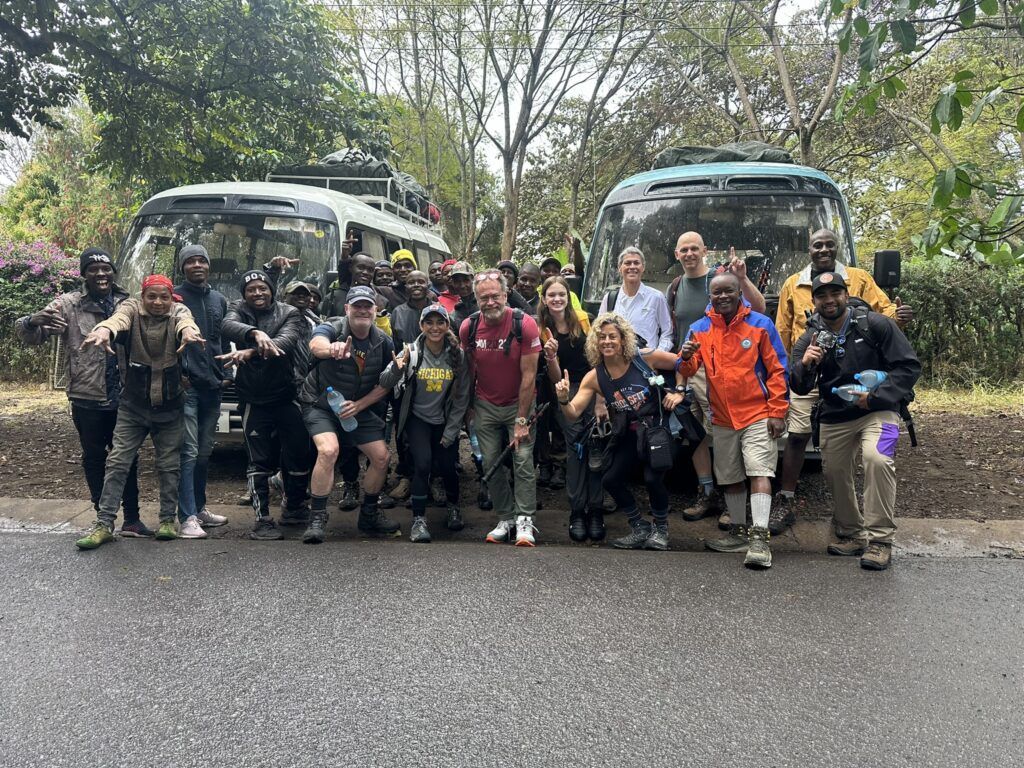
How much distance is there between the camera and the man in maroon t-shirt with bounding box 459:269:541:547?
502 cm

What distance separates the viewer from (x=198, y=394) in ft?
17.2

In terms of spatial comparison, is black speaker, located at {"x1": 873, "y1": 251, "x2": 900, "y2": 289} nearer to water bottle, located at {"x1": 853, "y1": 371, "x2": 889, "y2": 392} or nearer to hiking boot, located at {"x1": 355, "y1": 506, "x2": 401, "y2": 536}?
water bottle, located at {"x1": 853, "y1": 371, "x2": 889, "y2": 392}

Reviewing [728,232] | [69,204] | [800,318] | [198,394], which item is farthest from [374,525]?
[69,204]

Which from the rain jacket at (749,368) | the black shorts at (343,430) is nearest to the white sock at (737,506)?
the rain jacket at (749,368)

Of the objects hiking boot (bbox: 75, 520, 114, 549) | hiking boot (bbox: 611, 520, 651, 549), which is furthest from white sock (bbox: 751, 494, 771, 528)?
hiking boot (bbox: 75, 520, 114, 549)

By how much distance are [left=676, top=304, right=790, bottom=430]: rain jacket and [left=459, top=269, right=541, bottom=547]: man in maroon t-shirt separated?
3.96ft

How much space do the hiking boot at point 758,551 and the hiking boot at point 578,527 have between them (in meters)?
1.09

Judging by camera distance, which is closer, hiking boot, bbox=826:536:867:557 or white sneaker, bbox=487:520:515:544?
hiking boot, bbox=826:536:867:557

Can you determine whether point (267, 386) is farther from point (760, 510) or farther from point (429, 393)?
point (760, 510)

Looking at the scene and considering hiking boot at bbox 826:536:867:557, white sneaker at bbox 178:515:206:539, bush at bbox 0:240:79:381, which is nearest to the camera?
hiking boot at bbox 826:536:867:557

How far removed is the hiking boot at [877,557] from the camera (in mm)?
4363

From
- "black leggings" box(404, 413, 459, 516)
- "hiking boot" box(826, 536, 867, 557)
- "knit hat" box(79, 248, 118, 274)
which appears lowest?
"hiking boot" box(826, 536, 867, 557)

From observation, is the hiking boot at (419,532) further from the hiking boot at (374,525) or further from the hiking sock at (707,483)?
the hiking sock at (707,483)

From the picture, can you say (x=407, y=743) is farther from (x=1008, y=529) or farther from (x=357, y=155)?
(x=357, y=155)
